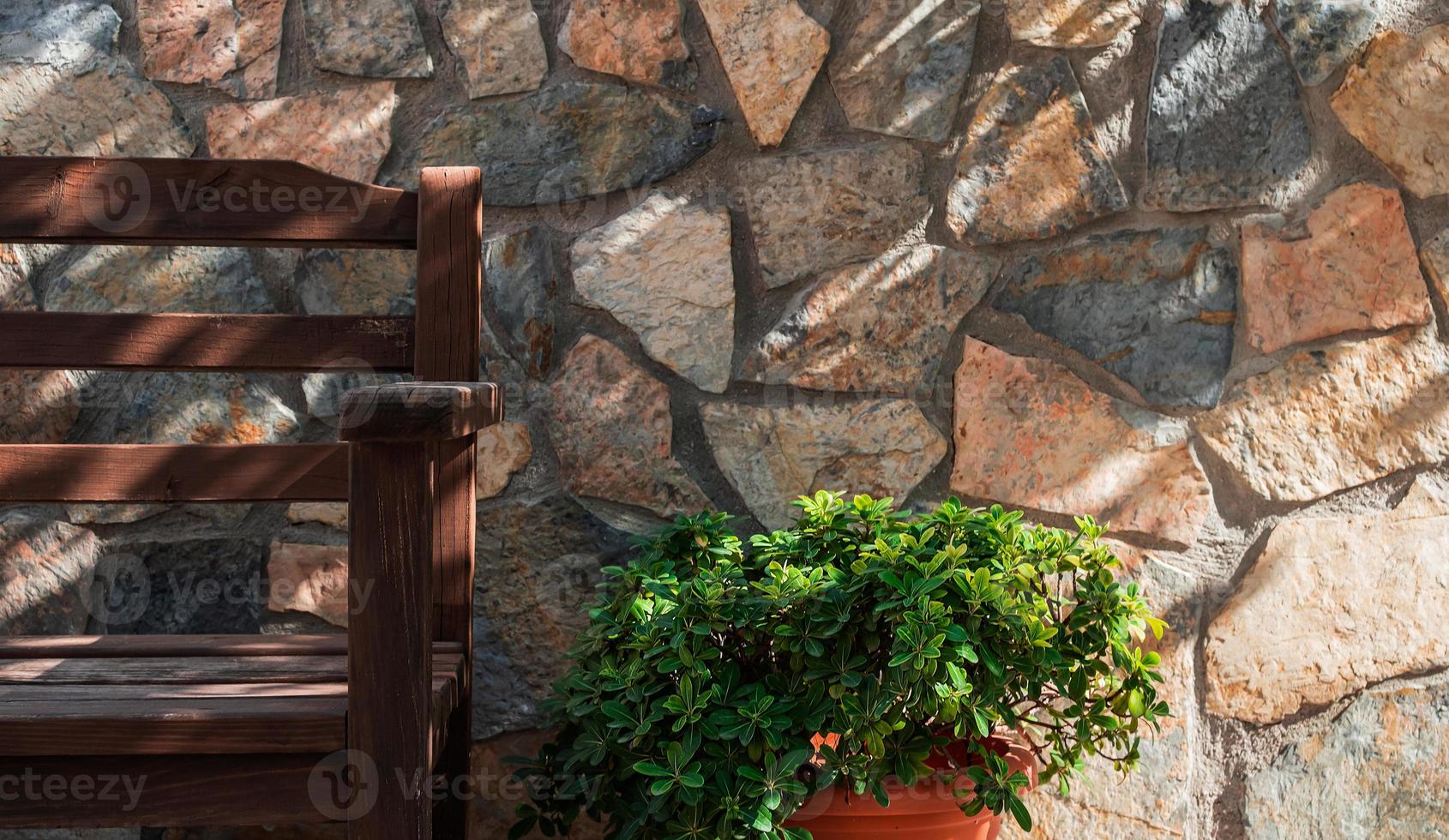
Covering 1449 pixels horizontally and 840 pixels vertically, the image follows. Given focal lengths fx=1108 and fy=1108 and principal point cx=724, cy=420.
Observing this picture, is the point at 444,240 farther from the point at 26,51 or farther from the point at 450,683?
the point at 26,51

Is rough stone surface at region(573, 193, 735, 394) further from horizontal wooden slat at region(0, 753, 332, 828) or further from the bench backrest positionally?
horizontal wooden slat at region(0, 753, 332, 828)

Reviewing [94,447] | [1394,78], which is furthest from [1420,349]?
[94,447]

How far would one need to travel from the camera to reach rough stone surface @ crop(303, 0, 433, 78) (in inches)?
71.2

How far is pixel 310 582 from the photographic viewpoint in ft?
5.88

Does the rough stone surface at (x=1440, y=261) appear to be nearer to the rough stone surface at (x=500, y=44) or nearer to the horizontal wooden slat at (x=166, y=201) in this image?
the rough stone surface at (x=500, y=44)

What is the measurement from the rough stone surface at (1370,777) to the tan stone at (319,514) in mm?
1514

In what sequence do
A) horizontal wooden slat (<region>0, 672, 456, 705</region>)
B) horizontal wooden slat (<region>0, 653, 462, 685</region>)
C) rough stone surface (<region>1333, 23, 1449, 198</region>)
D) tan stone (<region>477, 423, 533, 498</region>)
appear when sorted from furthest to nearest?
tan stone (<region>477, 423, 533, 498</region>) < rough stone surface (<region>1333, 23, 1449, 198</region>) < horizontal wooden slat (<region>0, 653, 462, 685</region>) < horizontal wooden slat (<region>0, 672, 456, 705</region>)

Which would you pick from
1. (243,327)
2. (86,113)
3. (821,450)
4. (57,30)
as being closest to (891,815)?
(821,450)

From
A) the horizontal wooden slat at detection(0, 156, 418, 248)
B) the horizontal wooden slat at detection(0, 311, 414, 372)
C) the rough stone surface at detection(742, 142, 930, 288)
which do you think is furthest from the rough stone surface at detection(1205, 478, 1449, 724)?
the horizontal wooden slat at detection(0, 156, 418, 248)

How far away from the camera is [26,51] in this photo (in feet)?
5.94

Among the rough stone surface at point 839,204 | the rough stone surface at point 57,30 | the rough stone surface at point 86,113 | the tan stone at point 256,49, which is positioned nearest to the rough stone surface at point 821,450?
the rough stone surface at point 839,204

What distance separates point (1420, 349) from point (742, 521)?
107cm

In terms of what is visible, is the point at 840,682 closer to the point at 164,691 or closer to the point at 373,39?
the point at 164,691

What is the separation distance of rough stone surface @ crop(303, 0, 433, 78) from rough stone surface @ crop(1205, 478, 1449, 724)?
1575 millimetres
